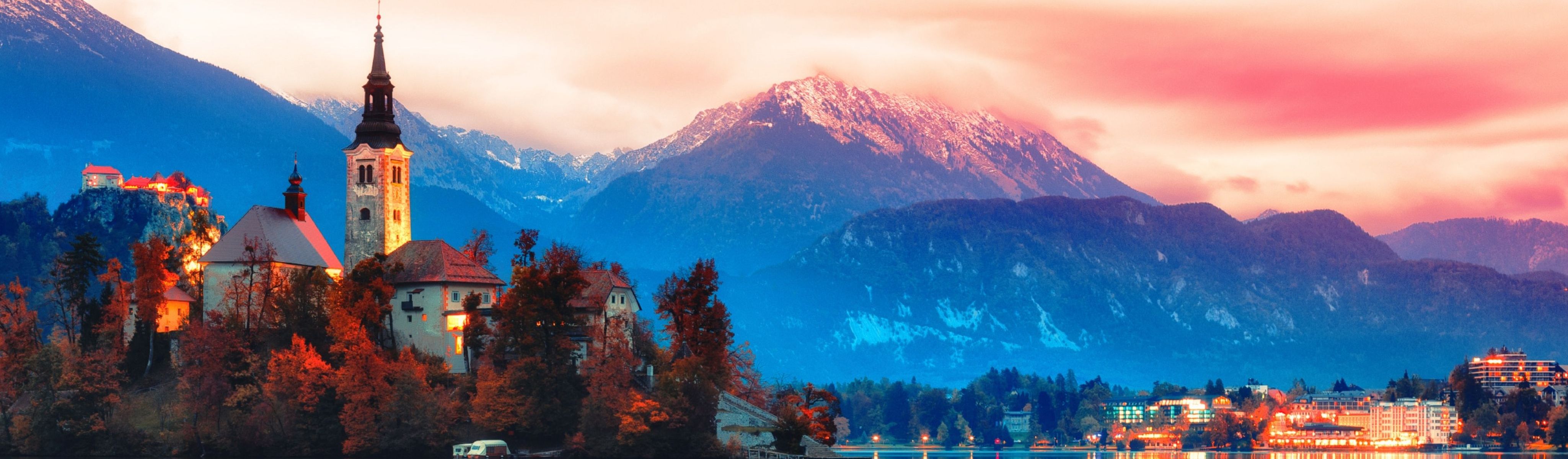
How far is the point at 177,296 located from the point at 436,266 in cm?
2175

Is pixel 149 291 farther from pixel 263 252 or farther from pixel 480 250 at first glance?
pixel 480 250

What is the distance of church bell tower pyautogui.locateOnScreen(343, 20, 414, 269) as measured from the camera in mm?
138875

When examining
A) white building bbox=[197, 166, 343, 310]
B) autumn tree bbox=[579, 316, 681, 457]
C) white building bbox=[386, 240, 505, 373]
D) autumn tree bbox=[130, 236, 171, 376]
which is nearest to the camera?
autumn tree bbox=[579, 316, 681, 457]

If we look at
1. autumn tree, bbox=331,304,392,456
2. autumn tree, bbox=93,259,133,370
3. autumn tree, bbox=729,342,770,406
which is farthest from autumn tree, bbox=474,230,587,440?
autumn tree, bbox=93,259,133,370

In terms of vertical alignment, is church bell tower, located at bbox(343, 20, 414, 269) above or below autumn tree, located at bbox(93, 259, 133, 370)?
above

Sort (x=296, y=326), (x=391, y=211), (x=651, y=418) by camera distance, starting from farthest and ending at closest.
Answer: (x=391, y=211) < (x=296, y=326) < (x=651, y=418)

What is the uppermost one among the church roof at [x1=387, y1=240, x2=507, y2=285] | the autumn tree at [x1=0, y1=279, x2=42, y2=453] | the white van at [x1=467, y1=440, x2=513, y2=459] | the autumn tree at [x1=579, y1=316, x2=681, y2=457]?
the church roof at [x1=387, y1=240, x2=507, y2=285]

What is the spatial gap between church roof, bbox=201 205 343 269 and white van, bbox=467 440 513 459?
26.6 meters

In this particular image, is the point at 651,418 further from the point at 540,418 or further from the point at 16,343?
the point at 16,343

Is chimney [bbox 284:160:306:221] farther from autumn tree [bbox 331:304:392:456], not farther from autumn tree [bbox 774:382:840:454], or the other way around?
autumn tree [bbox 774:382:840:454]

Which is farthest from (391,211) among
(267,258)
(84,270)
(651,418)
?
(651,418)

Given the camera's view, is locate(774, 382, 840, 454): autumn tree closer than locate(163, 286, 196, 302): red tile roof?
Yes

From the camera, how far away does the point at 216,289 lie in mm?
131250

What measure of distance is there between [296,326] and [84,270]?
19788 mm
